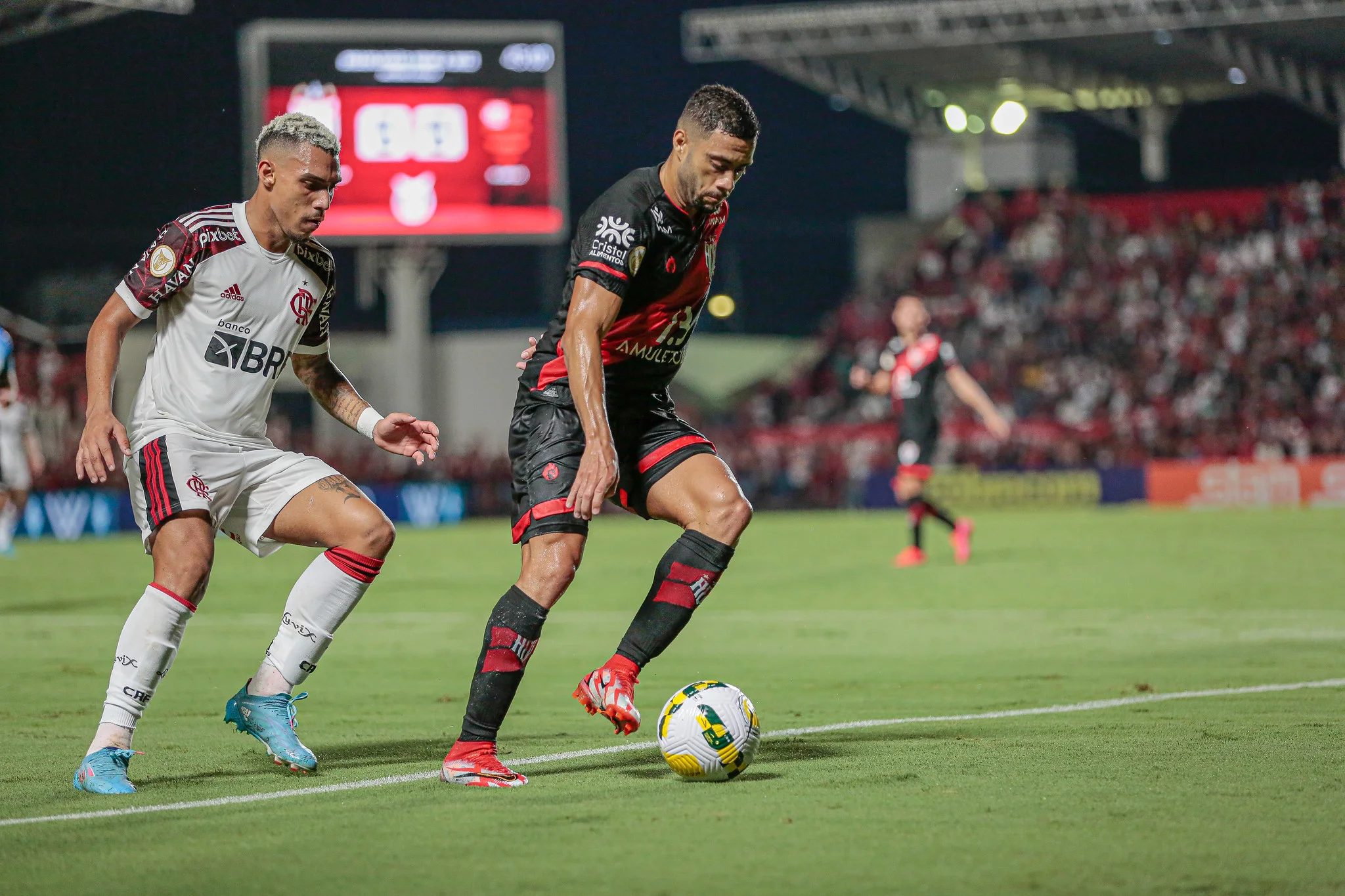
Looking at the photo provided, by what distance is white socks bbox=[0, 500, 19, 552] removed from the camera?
62.4 ft

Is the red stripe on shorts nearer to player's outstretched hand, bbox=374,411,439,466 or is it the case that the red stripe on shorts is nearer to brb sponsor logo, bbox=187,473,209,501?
player's outstretched hand, bbox=374,411,439,466

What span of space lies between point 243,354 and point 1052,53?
31.6 metres

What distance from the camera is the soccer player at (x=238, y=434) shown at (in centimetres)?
541

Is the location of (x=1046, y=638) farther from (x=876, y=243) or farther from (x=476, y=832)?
(x=876, y=243)

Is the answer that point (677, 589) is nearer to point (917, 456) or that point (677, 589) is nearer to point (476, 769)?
point (476, 769)

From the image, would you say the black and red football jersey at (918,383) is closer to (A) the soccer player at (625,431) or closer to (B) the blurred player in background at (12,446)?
(B) the blurred player in background at (12,446)

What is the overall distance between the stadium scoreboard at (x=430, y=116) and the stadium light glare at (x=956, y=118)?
11.9 metres

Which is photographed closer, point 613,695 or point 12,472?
point 613,695

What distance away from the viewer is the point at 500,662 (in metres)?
5.21

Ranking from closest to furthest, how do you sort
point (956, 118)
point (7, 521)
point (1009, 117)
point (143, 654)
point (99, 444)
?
point (99, 444) < point (143, 654) < point (7, 521) < point (1009, 117) < point (956, 118)

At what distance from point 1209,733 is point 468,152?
77.0 ft

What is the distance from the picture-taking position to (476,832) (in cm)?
441

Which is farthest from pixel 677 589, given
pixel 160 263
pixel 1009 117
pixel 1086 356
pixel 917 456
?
pixel 1009 117

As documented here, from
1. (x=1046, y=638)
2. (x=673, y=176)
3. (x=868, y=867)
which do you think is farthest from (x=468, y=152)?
(x=868, y=867)
